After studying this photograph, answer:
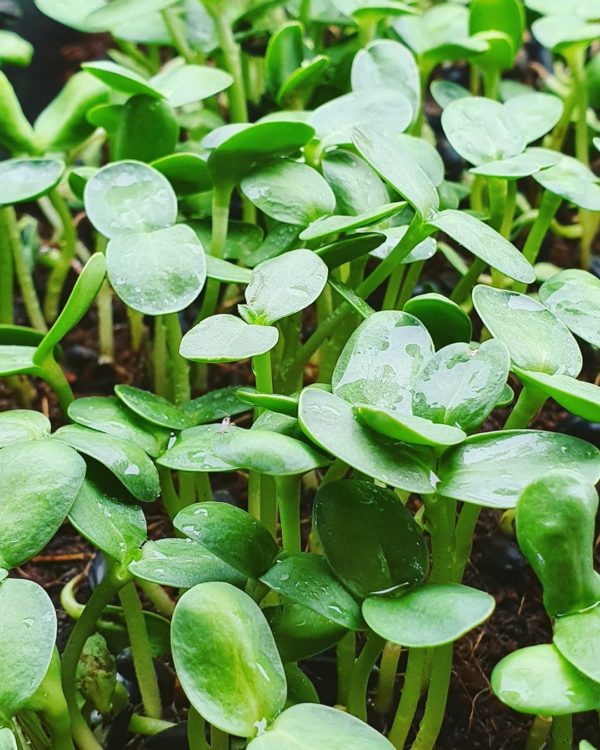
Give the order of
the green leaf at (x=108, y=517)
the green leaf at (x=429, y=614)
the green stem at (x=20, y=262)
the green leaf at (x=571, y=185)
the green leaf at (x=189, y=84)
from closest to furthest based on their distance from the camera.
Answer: the green leaf at (x=429, y=614)
the green leaf at (x=108, y=517)
the green leaf at (x=571, y=185)
the green leaf at (x=189, y=84)
the green stem at (x=20, y=262)

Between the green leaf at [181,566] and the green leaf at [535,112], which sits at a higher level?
the green leaf at [535,112]

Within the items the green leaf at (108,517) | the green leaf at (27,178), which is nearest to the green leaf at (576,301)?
the green leaf at (108,517)

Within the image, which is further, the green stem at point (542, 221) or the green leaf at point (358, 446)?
the green stem at point (542, 221)

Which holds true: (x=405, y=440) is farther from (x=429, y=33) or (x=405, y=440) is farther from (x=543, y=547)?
(x=429, y=33)

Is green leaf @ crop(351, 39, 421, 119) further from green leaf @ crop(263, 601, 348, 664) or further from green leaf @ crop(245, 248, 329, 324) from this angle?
green leaf @ crop(263, 601, 348, 664)

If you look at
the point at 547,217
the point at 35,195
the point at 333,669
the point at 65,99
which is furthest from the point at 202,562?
the point at 65,99

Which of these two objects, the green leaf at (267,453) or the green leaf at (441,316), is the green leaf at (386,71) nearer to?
the green leaf at (441,316)

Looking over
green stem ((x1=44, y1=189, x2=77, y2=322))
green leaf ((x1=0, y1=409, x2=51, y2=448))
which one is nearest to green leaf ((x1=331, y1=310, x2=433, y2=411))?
green leaf ((x1=0, y1=409, x2=51, y2=448))
